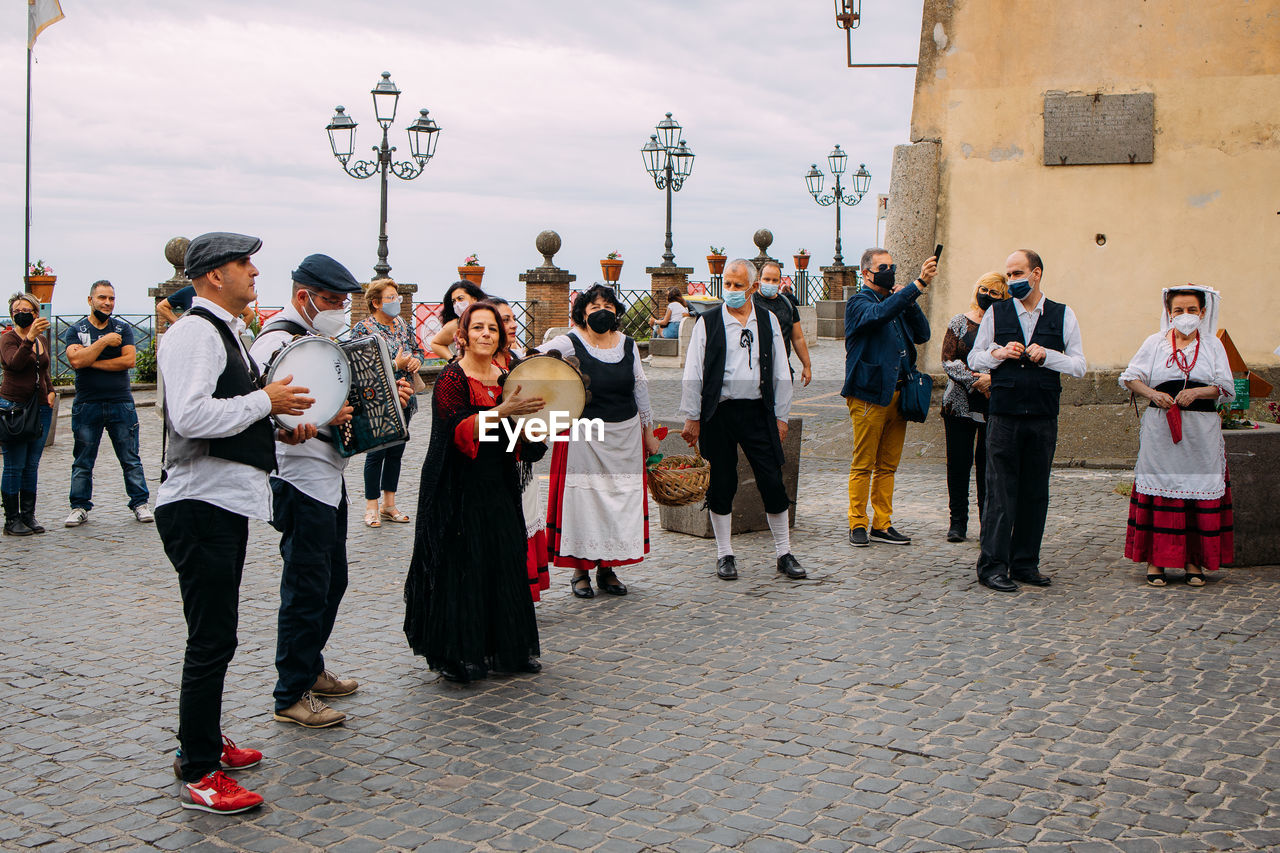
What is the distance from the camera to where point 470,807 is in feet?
14.2

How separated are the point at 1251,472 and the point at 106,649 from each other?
722 cm

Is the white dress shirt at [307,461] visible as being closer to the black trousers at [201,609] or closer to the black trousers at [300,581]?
the black trousers at [300,581]

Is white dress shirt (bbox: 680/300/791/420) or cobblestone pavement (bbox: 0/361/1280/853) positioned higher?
white dress shirt (bbox: 680/300/791/420)

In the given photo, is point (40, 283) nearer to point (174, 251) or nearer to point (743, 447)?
point (174, 251)

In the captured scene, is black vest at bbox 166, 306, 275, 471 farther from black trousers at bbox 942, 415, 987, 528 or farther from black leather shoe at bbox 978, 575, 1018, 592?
black trousers at bbox 942, 415, 987, 528

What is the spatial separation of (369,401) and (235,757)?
1546 millimetres

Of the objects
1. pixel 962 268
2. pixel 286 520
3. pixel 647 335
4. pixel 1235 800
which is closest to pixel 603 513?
pixel 286 520

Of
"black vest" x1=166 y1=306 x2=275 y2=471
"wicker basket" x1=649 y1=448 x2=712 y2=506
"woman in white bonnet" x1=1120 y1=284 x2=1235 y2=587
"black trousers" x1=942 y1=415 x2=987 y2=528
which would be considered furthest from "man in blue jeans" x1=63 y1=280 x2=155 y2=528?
"woman in white bonnet" x1=1120 y1=284 x2=1235 y2=587

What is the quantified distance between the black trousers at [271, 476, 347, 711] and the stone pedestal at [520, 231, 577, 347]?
22.2 metres

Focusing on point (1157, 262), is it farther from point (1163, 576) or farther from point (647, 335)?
point (647, 335)

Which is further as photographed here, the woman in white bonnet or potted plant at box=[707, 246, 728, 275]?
potted plant at box=[707, 246, 728, 275]

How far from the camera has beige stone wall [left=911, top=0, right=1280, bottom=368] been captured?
38.7ft

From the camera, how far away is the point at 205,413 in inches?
168

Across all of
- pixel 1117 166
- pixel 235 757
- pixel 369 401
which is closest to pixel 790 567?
pixel 369 401
